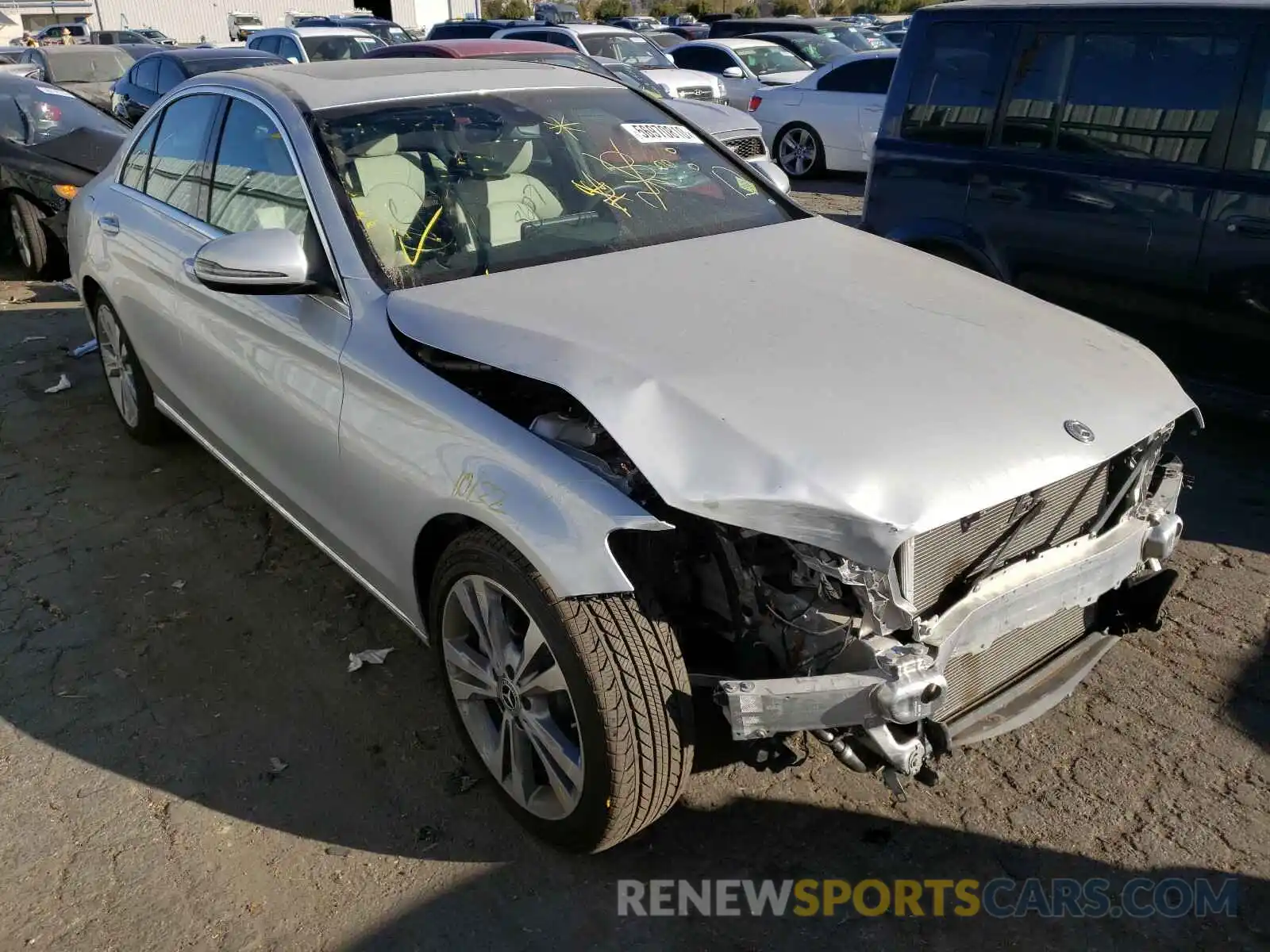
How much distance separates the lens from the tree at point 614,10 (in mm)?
53406

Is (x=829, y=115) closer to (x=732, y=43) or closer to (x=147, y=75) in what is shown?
(x=732, y=43)

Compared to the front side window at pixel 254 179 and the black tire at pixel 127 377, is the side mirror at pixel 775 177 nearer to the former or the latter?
the front side window at pixel 254 179

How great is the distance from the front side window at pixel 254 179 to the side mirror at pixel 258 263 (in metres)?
0.11

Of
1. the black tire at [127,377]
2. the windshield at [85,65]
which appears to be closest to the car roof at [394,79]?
the black tire at [127,377]

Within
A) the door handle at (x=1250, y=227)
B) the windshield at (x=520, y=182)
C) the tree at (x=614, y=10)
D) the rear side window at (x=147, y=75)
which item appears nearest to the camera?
the windshield at (x=520, y=182)

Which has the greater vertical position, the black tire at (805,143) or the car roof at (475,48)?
the car roof at (475,48)

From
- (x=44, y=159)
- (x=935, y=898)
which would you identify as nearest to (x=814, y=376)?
(x=935, y=898)

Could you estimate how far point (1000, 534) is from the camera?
Answer: 241 cm

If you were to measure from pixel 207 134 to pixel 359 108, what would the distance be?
90 centimetres

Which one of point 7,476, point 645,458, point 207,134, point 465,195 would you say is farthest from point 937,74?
point 7,476

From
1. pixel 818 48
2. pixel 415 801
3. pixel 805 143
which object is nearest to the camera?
pixel 415 801

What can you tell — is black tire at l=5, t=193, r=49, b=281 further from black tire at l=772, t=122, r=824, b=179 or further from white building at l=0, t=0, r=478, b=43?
white building at l=0, t=0, r=478, b=43

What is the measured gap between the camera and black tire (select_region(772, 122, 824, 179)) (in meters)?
12.0

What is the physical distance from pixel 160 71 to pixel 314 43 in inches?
163
